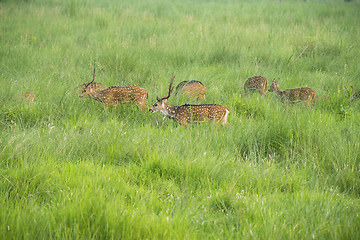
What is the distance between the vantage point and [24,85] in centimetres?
653

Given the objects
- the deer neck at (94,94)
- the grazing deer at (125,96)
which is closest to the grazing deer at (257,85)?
the grazing deer at (125,96)

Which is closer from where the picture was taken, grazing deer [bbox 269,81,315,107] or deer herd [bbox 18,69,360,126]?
deer herd [bbox 18,69,360,126]

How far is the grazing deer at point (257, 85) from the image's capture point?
668 cm

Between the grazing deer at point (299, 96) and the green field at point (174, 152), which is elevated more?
the grazing deer at point (299, 96)

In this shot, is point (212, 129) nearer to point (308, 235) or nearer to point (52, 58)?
point (308, 235)

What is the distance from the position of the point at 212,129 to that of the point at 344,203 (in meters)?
2.04

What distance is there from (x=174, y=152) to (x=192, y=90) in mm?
2278

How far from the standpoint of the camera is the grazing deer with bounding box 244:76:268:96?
21.9ft

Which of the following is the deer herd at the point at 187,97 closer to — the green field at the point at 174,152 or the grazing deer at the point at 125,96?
the grazing deer at the point at 125,96

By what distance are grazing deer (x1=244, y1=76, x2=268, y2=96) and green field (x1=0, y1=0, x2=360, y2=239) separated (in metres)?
0.20

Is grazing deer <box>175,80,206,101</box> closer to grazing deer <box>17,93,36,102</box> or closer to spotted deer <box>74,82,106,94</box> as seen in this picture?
spotted deer <box>74,82,106,94</box>

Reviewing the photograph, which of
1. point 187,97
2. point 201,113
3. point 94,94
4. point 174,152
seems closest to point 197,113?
point 201,113

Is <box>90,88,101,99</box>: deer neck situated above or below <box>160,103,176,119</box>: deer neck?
above

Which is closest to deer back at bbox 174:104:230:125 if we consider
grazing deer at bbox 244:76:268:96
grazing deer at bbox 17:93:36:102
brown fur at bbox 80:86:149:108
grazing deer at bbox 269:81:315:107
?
brown fur at bbox 80:86:149:108
